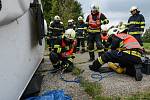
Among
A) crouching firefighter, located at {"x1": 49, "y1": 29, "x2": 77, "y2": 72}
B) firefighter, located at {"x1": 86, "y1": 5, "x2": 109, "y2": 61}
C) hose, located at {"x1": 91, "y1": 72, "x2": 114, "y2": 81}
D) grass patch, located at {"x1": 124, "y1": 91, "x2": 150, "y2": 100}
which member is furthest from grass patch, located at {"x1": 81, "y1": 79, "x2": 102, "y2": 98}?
firefighter, located at {"x1": 86, "y1": 5, "x2": 109, "y2": 61}

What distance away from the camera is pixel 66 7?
101ft

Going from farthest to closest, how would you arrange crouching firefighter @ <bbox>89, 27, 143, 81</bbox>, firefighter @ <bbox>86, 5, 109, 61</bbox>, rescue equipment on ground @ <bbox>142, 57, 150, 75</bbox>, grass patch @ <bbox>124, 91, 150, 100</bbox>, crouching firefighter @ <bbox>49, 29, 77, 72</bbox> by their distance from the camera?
firefighter @ <bbox>86, 5, 109, 61</bbox>
crouching firefighter @ <bbox>49, 29, 77, 72</bbox>
rescue equipment on ground @ <bbox>142, 57, 150, 75</bbox>
crouching firefighter @ <bbox>89, 27, 143, 81</bbox>
grass patch @ <bbox>124, 91, 150, 100</bbox>

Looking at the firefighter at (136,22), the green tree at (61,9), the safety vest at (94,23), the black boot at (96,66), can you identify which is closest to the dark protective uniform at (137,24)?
the firefighter at (136,22)

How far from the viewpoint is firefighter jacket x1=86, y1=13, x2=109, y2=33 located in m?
10.3

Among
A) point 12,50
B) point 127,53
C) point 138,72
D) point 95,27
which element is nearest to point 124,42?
point 127,53

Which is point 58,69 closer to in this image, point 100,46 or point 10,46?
point 100,46

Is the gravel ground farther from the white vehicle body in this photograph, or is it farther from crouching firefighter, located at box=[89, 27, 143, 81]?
the white vehicle body

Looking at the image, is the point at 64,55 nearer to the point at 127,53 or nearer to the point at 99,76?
the point at 99,76

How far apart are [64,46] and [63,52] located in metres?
0.15

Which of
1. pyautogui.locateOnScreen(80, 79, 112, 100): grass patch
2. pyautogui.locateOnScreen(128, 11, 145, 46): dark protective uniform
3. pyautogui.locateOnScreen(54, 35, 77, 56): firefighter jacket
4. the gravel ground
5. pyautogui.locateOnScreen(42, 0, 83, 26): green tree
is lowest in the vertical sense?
the gravel ground

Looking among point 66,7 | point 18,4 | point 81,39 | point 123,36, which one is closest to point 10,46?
point 18,4

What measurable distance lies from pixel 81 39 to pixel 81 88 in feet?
31.8

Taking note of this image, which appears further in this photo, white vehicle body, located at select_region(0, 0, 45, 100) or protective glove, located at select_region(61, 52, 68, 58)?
protective glove, located at select_region(61, 52, 68, 58)

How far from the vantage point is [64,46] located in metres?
8.41
